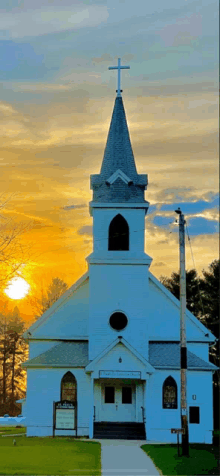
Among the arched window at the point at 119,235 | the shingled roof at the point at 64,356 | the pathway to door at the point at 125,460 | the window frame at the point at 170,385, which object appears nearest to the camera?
the pathway to door at the point at 125,460

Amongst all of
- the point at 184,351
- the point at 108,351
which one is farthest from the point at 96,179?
the point at 184,351

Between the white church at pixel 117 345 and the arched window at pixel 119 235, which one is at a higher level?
the arched window at pixel 119 235

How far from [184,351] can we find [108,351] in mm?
9962

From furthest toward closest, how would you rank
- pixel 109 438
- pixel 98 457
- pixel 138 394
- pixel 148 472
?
1. pixel 138 394
2. pixel 109 438
3. pixel 98 457
4. pixel 148 472

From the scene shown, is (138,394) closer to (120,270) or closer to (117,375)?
(117,375)

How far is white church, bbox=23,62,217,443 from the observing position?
36.9m

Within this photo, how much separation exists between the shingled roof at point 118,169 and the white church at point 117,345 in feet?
0.16

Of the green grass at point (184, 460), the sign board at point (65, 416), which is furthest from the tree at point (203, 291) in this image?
the green grass at point (184, 460)

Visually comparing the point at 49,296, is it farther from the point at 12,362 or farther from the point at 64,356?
the point at 64,356

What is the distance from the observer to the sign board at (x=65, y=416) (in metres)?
35.7

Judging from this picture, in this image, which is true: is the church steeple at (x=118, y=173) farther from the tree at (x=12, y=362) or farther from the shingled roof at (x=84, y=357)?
the tree at (x=12, y=362)

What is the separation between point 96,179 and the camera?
39344 millimetres

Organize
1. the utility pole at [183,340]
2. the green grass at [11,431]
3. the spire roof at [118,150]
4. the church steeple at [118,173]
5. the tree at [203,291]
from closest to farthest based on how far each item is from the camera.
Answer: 1. the utility pole at [183,340]
2. the church steeple at [118,173]
3. the spire roof at [118,150]
4. the green grass at [11,431]
5. the tree at [203,291]

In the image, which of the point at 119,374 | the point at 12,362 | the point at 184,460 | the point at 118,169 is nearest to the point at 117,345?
the point at 119,374
